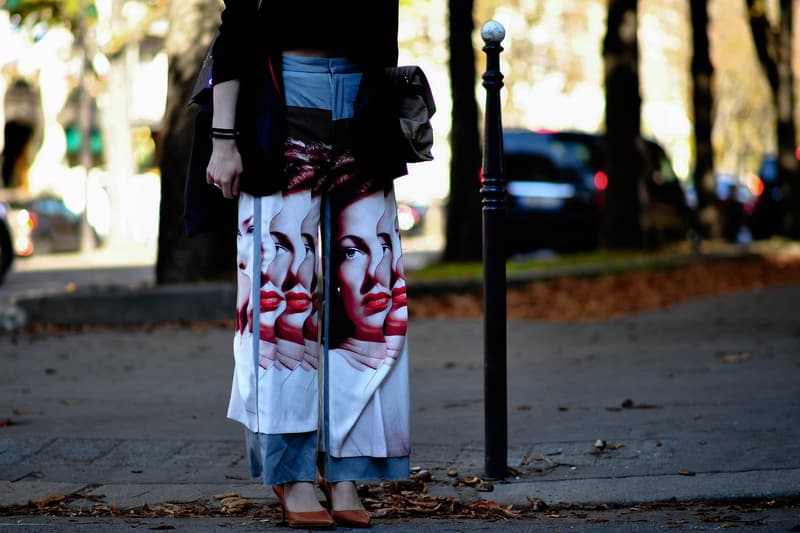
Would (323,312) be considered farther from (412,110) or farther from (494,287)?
(494,287)

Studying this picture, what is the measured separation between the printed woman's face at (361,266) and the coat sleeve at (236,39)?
52 centimetres

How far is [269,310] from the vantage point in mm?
4023

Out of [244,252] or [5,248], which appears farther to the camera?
[5,248]

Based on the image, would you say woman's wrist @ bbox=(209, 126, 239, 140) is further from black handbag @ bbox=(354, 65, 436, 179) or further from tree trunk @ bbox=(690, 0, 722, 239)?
tree trunk @ bbox=(690, 0, 722, 239)

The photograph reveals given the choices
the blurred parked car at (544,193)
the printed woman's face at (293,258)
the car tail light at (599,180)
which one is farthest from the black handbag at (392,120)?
the car tail light at (599,180)

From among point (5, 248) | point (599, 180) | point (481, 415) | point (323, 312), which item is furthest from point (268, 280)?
point (5, 248)

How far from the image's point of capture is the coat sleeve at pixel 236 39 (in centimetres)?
400

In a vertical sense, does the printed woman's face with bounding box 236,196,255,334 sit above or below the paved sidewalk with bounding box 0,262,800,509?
above

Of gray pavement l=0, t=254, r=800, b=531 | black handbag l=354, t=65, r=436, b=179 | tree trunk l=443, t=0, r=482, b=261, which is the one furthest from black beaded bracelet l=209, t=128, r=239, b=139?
tree trunk l=443, t=0, r=482, b=261

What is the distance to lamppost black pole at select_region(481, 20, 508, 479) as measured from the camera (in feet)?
15.3

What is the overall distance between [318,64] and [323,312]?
73cm

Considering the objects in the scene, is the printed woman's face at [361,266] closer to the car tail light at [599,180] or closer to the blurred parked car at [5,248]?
the car tail light at [599,180]

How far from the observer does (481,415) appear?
6059 millimetres

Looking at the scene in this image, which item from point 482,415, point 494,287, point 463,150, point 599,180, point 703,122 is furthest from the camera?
point 703,122
